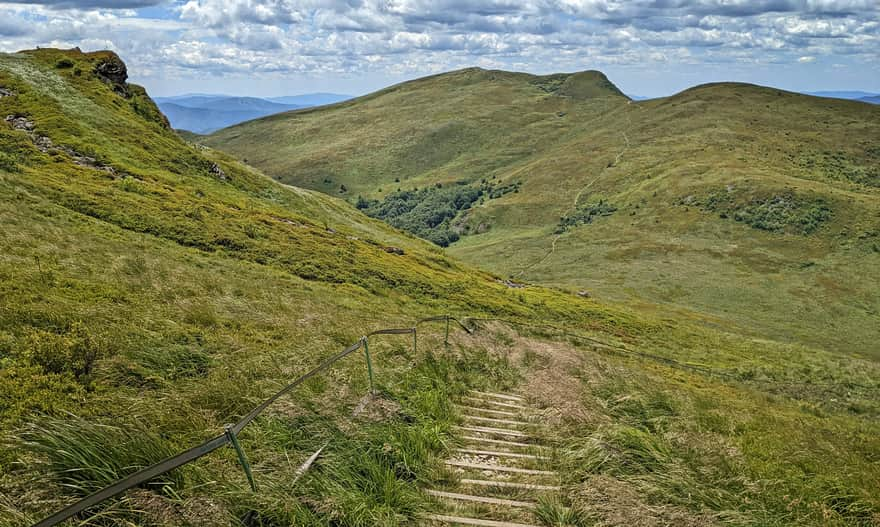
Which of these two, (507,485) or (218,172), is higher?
(507,485)

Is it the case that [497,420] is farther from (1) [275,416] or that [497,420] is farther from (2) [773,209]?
(2) [773,209]

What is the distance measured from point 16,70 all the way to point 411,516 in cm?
7575

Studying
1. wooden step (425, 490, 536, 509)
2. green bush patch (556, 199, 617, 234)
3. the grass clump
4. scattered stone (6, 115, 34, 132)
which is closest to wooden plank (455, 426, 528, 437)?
wooden step (425, 490, 536, 509)

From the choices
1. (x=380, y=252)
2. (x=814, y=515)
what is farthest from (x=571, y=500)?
(x=380, y=252)

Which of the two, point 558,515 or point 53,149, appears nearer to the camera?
point 558,515

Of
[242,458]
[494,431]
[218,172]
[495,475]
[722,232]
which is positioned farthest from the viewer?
[722,232]

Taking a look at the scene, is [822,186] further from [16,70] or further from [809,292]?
[16,70]

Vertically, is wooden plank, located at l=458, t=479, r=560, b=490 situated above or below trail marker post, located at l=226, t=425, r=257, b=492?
below

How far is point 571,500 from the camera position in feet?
23.0

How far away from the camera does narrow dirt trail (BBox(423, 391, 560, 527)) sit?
6598 mm

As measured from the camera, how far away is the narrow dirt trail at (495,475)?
660cm

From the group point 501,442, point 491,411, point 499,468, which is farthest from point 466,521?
point 491,411

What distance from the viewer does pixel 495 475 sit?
26.0 feet

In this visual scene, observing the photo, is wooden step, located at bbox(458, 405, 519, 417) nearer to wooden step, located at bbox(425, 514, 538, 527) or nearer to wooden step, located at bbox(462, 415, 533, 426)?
wooden step, located at bbox(462, 415, 533, 426)
